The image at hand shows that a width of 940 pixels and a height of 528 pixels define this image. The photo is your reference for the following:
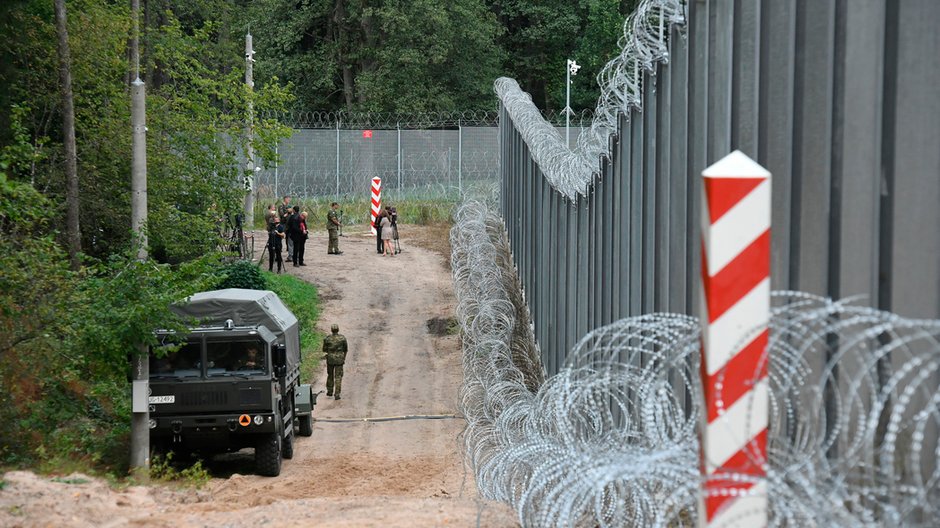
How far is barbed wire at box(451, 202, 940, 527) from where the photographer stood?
348cm

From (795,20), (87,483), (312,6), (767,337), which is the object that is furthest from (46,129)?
(312,6)

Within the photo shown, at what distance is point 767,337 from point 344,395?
17.8m

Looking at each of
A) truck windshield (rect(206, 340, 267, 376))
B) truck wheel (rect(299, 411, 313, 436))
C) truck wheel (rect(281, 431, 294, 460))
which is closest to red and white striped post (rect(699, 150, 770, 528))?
truck windshield (rect(206, 340, 267, 376))

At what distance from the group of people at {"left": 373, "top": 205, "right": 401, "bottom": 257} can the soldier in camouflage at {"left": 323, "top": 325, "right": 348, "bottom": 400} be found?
1345 cm

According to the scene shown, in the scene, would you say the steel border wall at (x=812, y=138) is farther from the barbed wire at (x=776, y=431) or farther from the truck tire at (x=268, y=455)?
→ the truck tire at (x=268, y=455)

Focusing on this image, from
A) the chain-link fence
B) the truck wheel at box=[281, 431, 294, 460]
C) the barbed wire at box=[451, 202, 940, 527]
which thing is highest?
the chain-link fence

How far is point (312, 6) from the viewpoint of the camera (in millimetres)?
51750

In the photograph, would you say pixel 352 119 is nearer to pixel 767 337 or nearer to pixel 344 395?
pixel 344 395

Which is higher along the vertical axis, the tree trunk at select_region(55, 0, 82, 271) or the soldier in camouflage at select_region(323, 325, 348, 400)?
the tree trunk at select_region(55, 0, 82, 271)

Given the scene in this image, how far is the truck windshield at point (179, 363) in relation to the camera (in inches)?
608

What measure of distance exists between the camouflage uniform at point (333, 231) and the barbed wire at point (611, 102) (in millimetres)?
10977

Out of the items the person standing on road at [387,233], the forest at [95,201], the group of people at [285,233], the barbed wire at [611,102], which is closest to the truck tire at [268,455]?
the forest at [95,201]

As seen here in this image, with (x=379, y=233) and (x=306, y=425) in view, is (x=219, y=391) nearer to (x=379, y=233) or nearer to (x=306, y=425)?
(x=306, y=425)

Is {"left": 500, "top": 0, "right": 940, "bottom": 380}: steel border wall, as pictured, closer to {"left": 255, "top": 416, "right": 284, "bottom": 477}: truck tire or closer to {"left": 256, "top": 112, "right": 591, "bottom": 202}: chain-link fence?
{"left": 255, "top": 416, "right": 284, "bottom": 477}: truck tire
